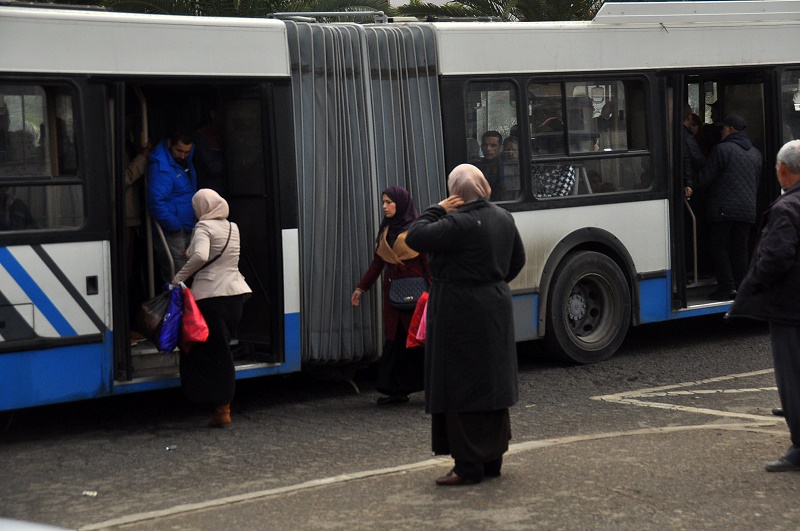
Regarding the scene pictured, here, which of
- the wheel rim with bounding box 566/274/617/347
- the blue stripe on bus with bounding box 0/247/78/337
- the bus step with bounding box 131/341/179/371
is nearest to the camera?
the blue stripe on bus with bounding box 0/247/78/337

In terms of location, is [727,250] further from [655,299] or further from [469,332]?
[469,332]

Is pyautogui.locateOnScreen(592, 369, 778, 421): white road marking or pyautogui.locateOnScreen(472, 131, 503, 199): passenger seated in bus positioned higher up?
pyautogui.locateOnScreen(472, 131, 503, 199): passenger seated in bus

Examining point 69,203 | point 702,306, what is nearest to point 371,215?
point 69,203

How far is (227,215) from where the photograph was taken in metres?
8.97

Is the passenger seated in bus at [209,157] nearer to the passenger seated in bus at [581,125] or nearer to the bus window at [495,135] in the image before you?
the bus window at [495,135]

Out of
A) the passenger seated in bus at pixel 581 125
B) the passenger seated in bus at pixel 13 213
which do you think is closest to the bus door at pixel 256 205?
the passenger seated in bus at pixel 13 213

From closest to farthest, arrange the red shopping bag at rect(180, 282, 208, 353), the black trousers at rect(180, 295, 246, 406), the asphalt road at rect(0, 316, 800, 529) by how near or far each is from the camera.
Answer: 1. the asphalt road at rect(0, 316, 800, 529)
2. the red shopping bag at rect(180, 282, 208, 353)
3. the black trousers at rect(180, 295, 246, 406)

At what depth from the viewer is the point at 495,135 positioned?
10492 mm

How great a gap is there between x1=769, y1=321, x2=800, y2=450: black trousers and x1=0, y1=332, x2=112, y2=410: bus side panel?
13.5ft

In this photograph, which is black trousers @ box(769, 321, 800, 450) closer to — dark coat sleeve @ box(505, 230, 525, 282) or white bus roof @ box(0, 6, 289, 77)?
dark coat sleeve @ box(505, 230, 525, 282)

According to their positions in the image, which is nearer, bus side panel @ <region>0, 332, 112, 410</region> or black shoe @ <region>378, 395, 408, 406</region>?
bus side panel @ <region>0, 332, 112, 410</region>

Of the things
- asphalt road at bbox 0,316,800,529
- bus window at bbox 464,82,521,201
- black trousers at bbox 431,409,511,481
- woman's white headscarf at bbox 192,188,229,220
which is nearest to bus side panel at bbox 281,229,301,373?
asphalt road at bbox 0,316,800,529

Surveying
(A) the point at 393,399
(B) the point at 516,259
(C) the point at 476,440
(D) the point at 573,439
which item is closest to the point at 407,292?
(A) the point at 393,399

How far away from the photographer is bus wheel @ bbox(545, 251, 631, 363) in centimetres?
1088
